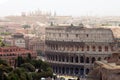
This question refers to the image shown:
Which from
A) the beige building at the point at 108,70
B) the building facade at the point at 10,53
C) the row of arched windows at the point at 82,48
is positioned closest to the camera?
the beige building at the point at 108,70

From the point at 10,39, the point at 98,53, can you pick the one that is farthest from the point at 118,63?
the point at 10,39

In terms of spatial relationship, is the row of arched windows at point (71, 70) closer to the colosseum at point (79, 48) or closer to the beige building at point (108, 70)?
the colosseum at point (79, 48)

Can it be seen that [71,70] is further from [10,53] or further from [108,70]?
[108,70]

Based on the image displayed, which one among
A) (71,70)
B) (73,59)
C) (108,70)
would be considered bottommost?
(71,70)

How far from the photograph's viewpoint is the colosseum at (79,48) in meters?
97.9

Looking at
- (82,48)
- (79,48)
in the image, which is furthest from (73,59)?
(82,48)

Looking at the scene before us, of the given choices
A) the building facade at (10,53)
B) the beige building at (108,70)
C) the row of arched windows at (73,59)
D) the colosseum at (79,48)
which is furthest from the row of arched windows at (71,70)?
the beige building at (108,70)

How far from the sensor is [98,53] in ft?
323

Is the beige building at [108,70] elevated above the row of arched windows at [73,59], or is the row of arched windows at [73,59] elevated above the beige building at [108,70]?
the beige building at [108,70]

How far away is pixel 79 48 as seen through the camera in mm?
99938

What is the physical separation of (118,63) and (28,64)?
105 ft

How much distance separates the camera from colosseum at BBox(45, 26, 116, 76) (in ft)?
321

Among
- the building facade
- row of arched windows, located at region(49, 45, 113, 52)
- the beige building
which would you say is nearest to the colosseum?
row of arched windows, located at region(49, 45, 113, 52)

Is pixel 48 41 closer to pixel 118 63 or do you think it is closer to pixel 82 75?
pixel 82 75
